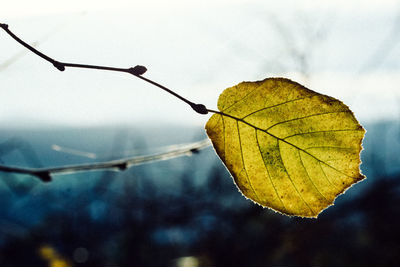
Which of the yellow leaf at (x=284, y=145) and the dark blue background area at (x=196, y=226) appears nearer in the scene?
the yellow leaf at (x=284, y=145)

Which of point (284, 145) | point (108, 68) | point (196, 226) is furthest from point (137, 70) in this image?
point (196, 226)

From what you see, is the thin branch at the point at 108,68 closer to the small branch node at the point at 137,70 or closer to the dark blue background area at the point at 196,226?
the small branch node at the point at 137,70

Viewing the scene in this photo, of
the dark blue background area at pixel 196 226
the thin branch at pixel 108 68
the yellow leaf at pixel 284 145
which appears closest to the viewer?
the thin branch at pixel 108 68

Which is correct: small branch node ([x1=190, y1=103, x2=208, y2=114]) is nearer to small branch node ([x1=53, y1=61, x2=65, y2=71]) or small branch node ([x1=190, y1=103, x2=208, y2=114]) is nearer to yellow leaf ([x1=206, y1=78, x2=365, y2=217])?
yellow leaf ([x1=206, y1=78, x2=365, y2=217])

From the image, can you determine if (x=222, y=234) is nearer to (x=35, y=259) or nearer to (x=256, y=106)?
(x=35, y=259)

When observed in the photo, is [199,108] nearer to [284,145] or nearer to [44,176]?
[284,145]

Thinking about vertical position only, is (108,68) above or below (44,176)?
above

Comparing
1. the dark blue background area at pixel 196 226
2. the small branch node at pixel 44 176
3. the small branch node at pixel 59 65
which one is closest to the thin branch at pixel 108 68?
the small branch node at pixel 59 65

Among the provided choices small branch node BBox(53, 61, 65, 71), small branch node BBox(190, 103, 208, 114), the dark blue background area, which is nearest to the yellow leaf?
small branch node BBox(190, 103, 208, 114)
